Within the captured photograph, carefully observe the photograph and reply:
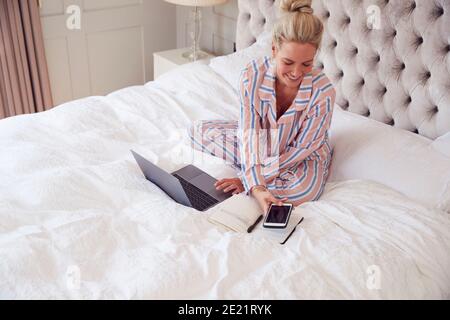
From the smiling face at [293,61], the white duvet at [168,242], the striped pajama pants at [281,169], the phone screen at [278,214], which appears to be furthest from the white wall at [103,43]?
the phone screen at [278,214]

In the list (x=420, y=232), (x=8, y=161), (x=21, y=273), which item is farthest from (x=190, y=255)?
(x=8, y=161)

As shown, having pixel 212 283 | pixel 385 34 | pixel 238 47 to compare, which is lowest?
pixel 212 283

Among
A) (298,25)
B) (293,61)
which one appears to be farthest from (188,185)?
(298,25)

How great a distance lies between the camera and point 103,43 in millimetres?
3557

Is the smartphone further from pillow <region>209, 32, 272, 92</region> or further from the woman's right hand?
pillow <region>209, 32, 272, 92</region>

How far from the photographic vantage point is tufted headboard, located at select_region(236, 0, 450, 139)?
192 cm

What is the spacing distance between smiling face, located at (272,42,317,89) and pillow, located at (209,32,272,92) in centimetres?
74

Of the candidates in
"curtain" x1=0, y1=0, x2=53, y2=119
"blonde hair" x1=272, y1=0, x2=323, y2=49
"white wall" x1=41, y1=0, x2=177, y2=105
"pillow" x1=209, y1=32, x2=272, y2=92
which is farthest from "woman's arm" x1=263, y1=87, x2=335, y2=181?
"white wall" x1=41, y1=0, x2=177, y2=105

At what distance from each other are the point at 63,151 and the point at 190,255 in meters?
0.82

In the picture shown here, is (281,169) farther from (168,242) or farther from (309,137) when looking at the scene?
(168,242)

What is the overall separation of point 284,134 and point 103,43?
2158 mm

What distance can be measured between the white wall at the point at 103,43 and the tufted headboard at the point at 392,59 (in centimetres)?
174

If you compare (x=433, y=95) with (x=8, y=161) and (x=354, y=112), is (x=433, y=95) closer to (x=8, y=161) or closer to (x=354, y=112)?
(x=354, y=112)

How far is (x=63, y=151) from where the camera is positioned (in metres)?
1.90
